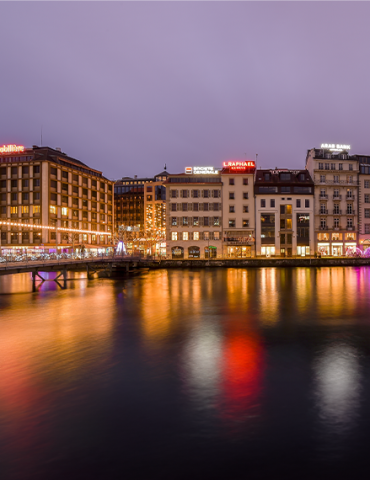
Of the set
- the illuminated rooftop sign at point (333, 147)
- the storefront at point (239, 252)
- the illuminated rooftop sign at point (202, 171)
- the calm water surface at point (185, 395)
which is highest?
the illuminated rooftop sign at point (333, 147)

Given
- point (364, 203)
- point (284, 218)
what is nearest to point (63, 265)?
point (284, 218)

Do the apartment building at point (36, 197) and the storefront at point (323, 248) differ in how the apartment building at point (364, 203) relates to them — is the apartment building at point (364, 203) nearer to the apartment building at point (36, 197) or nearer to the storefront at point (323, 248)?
the storefront at point (323, 248)

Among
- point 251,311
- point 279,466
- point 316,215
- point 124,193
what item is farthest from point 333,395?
point 124,193

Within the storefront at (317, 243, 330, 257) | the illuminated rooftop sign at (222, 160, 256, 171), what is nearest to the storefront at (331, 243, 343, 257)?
the storefront at (317, 243, 330, 257)

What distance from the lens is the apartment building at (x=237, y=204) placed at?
→ 7938 centimetres

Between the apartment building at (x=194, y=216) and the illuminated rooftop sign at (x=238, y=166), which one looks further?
the illuminated rooftop sign at (x=238, y=166)

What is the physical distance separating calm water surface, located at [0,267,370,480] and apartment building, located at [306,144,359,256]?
56551 mm

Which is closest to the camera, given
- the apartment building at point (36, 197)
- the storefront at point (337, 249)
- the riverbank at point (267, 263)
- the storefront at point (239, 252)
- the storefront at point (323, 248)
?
the riverbank at point (267, 263)

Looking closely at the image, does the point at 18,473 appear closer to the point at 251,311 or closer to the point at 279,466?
the point at 279,466

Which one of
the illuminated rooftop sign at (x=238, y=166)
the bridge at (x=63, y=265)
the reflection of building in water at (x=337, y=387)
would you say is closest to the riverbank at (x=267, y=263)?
the bridge at (x=63, y=265)

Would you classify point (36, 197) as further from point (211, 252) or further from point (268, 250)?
point (268, 250)

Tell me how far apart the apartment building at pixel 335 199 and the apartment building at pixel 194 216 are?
22808mm

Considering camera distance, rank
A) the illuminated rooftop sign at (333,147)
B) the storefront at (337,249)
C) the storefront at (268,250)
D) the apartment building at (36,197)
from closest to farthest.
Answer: the storefront at (268,250), the illuminated rooftop sign at (333,147), the storefront at (337,249), the apartment building at (36,197)

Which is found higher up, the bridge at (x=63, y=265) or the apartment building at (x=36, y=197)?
the apartment building at (x=36, y=197)
